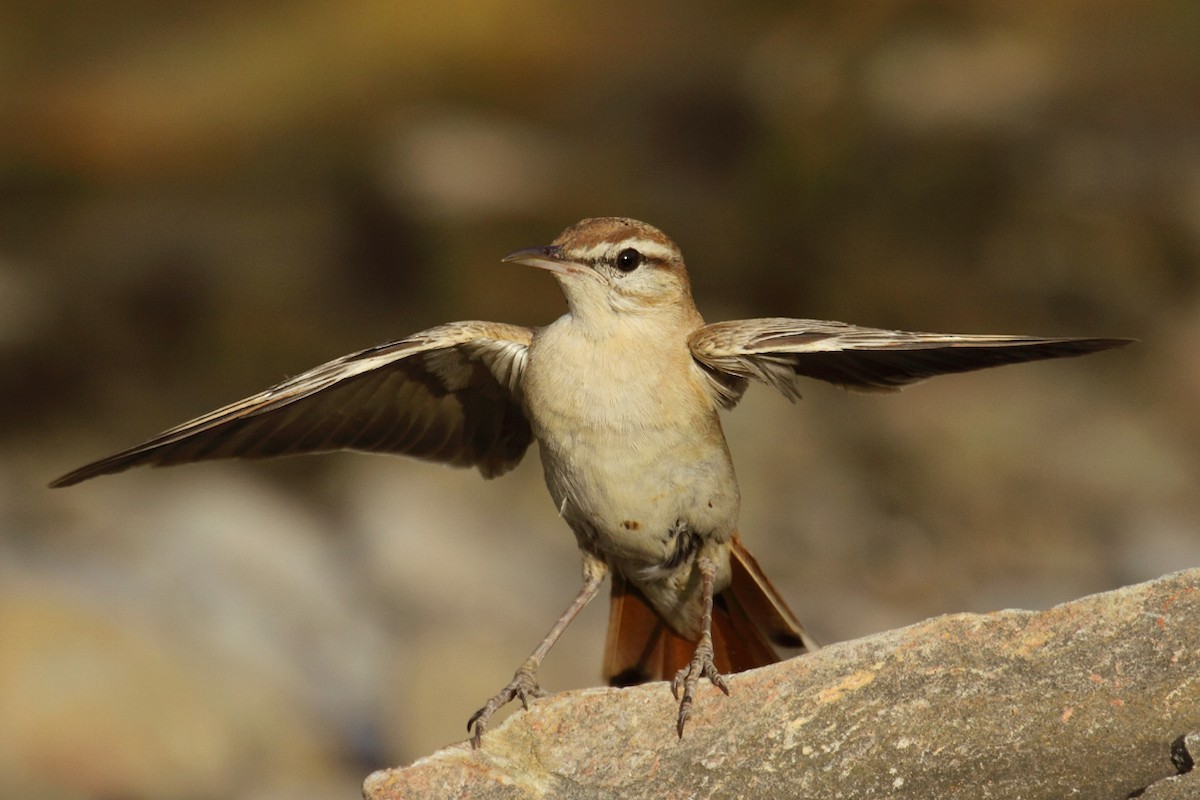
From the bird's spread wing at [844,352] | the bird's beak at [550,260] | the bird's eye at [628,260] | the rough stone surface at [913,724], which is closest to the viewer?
the rough stone surface at [913,724]

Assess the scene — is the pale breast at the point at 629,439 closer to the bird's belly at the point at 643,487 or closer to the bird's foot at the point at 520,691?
the bird's belly at the point at 643,487

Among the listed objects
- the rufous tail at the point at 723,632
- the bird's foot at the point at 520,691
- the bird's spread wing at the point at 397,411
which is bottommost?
the rufous tail at the point at 723,632

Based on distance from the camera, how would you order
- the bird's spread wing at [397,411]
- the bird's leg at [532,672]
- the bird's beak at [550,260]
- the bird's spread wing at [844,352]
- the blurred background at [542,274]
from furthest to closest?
the blurred background at [542,274] → the bird's beak at [550,260] → the bird's spread wing at [397,411] → the bird's leg at [532,672] → the bird's spread wing at [844,352]

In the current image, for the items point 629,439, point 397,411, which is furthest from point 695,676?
point 397,411

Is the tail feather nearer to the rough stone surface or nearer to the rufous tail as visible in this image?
the rufous tail

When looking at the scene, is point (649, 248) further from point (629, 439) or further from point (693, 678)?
point (693, 678)

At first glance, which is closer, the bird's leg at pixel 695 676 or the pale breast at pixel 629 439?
the bird's leg at pixel 695 676

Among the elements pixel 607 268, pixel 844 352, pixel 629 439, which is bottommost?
pixel 629 439

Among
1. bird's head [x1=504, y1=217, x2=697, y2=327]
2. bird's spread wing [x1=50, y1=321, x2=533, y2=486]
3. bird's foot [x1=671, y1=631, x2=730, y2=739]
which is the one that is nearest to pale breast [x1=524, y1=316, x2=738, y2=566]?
bird's head [x1=504, y1=217, x2=697, y2=327]

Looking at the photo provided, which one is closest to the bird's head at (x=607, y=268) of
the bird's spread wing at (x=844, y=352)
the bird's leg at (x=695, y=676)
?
the bird's spread wing at (x=844, y=352)
